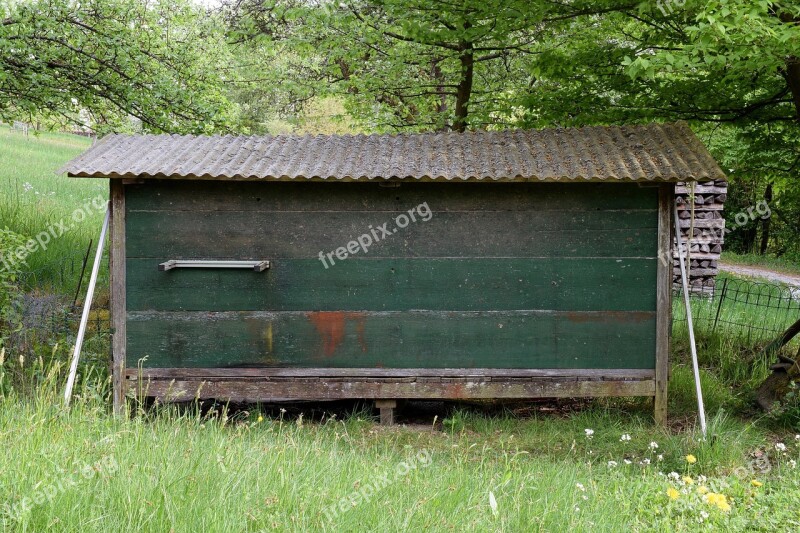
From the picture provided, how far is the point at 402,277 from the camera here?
7172 mm

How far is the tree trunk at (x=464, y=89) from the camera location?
11.8m

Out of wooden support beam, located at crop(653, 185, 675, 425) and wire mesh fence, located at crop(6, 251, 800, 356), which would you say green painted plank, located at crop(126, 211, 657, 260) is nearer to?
wooden support beam, located at crop(653, 185, 675, 425)

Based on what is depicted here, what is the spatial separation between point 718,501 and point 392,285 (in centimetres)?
357

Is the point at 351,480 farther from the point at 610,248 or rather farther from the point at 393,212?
the point at 610,248

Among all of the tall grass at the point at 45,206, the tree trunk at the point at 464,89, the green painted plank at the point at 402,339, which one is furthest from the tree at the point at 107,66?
the green painted plank at the point at 402,339

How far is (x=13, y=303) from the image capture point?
331 inches

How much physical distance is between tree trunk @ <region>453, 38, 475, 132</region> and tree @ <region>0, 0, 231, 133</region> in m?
4.05

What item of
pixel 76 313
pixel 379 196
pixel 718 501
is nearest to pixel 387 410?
pixel 379 196

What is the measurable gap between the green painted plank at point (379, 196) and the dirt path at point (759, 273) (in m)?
15.0

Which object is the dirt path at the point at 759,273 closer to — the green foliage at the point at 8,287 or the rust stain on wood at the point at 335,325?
the rust stain on wood at the point at 335,325

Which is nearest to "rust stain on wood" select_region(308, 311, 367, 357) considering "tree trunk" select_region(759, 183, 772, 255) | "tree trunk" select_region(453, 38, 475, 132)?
"tree trunk" select_region(453, 38, 475, 132)

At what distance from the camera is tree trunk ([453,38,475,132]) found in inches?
465

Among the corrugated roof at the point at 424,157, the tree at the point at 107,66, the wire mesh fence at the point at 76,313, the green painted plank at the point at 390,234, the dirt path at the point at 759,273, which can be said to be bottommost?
the wire mesh fence at the point at 76,313

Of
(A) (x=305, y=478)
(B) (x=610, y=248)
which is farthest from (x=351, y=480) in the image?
(B) (x=610, y=248)
